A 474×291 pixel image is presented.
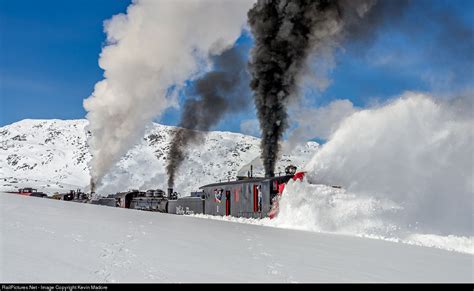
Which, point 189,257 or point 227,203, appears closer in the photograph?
point 189,257

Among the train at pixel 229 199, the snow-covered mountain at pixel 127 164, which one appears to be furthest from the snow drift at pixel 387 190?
the snow-covered mountain at pixel 127 164

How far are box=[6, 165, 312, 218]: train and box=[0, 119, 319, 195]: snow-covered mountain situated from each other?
7736 centimetres

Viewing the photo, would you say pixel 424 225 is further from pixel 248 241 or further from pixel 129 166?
pixel 129 166

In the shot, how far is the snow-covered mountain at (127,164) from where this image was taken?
424 ft

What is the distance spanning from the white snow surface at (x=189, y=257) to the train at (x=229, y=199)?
28.0ft

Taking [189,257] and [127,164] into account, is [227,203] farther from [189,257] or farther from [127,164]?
[127,164]

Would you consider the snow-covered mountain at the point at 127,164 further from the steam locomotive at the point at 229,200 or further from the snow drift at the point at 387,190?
the snow drift at the point at 387,190

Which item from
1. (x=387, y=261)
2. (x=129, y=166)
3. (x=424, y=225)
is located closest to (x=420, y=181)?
(x=424, y=225)

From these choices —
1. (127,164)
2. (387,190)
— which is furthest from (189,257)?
(127,164)

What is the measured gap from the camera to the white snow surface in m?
6.50

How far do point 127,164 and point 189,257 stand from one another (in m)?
150

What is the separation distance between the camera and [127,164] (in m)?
153

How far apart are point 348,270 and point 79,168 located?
544 feet

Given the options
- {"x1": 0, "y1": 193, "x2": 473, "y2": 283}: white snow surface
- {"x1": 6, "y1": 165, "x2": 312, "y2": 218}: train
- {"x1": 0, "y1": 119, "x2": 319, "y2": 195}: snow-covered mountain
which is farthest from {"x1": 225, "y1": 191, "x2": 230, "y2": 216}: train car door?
{"x1": 0, "y1": 119, "x2": 319, "y2": 195}: snow-covered mountain
